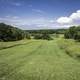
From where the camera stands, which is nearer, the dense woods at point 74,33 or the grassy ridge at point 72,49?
the grassy ridge at point 72,49

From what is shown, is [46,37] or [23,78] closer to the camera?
[23,78]

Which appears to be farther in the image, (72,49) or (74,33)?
(74,33)

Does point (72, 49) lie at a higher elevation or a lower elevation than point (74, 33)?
lower

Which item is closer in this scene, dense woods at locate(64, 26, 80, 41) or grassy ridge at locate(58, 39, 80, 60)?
grassy ridge at locate(58, 39, 80, 60)

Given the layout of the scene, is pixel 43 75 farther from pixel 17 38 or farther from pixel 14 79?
pixel 17 38

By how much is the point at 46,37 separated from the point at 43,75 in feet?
220

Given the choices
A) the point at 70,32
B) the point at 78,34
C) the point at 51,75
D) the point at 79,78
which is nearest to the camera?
the point at 79,78

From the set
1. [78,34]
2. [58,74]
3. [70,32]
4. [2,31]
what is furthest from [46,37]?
[58,74]

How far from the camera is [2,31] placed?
39281mm

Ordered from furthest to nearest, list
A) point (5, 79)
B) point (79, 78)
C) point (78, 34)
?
point (78, 34), point (79, 78), point (5, 79)

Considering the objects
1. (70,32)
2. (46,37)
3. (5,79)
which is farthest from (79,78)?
(46,37)

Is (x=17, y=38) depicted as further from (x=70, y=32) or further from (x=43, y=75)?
(x=43, y=75)

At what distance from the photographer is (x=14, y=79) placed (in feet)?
33.9

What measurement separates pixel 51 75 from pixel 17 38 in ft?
114
